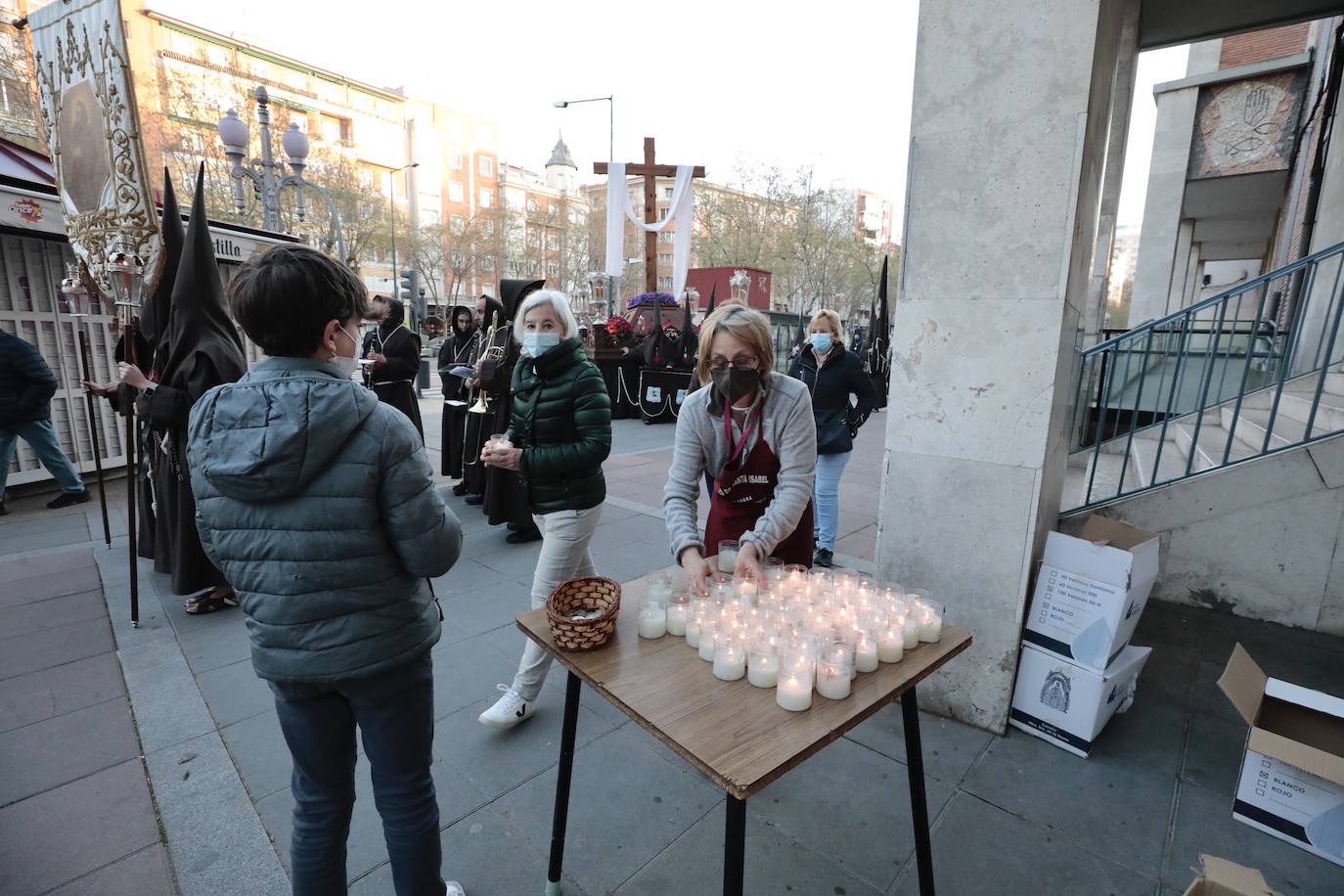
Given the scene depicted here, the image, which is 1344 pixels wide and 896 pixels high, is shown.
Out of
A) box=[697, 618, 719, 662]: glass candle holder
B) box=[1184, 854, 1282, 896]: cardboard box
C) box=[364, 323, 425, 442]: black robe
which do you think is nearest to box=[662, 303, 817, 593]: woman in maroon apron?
box=[697, 618, 719, 662]: glass candle holder

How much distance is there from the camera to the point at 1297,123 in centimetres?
1107

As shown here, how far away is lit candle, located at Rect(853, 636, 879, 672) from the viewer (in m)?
1.64

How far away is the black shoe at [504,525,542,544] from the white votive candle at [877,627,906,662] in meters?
4.20

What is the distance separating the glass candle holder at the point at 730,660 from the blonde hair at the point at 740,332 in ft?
3.91

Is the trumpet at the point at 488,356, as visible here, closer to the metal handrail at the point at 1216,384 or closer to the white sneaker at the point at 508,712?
the white sneaker at the point at 508,712

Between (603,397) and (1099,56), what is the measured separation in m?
2.53

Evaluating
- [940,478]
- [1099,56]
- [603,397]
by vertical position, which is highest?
[1099,56]

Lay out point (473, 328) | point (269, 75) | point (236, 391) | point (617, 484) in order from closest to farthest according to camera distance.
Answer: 1. point (236, 391)
2. point (473, 328)
3. point (617, 484)
4. point (269, 75)

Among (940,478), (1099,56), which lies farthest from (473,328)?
(1099,56)

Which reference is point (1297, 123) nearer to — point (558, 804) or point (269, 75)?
point (558, 804)

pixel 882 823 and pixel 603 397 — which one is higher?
pixel 603 397

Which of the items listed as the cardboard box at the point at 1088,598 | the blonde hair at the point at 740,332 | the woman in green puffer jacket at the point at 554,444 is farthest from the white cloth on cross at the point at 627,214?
the cardboard box at the point at 1088,598

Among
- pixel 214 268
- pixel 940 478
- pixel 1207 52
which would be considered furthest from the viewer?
pixel 1207 52

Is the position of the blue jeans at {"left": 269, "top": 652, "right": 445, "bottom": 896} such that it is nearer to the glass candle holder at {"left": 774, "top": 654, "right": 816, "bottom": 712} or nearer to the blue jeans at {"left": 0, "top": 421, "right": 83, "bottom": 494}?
the glass candle holder at {"left": 774, "top": 654, "right": 816, "bottom": 712}
